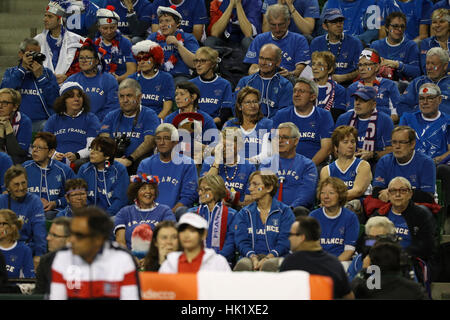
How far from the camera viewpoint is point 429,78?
33.5 feet

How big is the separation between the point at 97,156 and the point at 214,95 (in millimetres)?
1895

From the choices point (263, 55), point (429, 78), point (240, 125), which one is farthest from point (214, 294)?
point (429, 78)

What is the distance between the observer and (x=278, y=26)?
1073 centimetres

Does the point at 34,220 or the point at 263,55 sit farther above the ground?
the point at 263,55

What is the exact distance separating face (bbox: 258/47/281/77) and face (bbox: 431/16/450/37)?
6.96 feet

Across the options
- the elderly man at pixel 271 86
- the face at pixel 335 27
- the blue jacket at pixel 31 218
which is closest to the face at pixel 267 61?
the elderly man at pixel 271 86

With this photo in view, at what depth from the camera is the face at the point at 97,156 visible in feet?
28.9

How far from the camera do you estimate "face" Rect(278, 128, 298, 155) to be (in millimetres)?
8641

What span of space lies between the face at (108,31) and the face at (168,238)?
4.80 metres

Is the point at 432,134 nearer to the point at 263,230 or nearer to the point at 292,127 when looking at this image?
the point at 292,127
